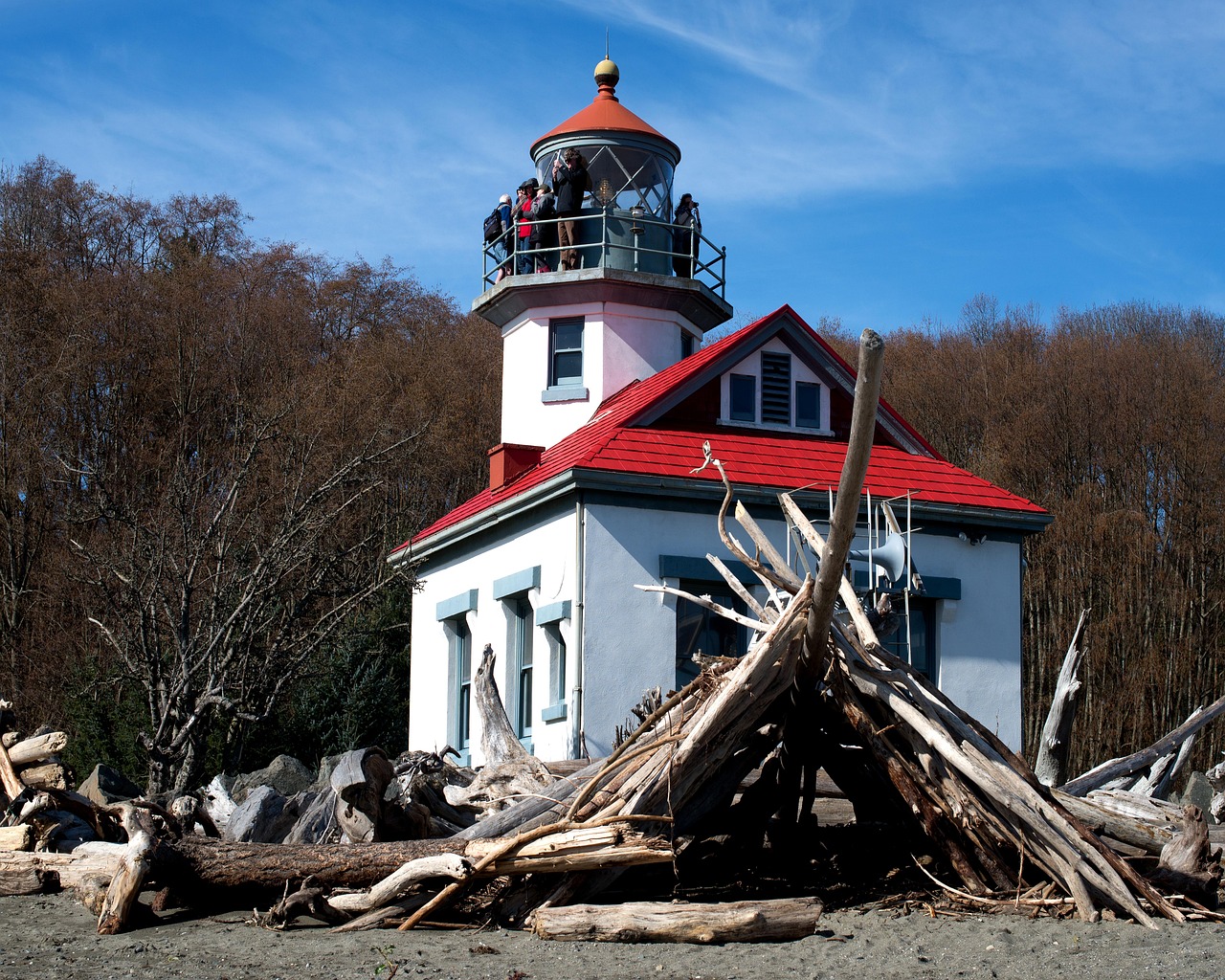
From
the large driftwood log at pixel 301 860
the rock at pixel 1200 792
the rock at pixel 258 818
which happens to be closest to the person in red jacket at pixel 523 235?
the rock at pixel 1200 792

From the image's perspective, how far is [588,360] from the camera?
20.4m

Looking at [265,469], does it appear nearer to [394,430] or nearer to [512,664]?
[394,430]

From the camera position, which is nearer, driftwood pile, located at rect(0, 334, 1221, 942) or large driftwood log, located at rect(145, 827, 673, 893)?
driftwood pile, located at rect(0, 334, 1221, 942)

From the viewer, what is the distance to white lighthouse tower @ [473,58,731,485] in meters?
20.3

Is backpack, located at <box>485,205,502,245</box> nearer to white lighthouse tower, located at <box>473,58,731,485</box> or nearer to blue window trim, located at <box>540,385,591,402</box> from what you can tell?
white lighthouse tower, located at <box>473,58,731,485</box>

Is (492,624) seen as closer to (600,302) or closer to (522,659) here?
(522,659)

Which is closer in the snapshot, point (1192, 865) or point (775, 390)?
point (1192, 865)

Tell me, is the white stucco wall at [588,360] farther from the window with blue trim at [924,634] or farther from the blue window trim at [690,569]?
the window with blue trim at [924,634]

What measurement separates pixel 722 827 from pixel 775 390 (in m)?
9.94

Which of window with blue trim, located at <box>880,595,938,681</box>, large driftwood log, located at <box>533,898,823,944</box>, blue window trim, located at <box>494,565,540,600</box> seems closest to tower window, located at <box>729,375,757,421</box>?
window with blue trim, located at <box>880,595,938,681</box>

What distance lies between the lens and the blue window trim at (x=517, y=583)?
16922 mm

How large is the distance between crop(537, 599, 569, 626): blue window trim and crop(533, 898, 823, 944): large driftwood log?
8840 millimetres

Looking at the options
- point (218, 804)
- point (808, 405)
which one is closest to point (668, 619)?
point (808, 405)

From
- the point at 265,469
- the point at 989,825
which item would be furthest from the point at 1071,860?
the point at 265,469
